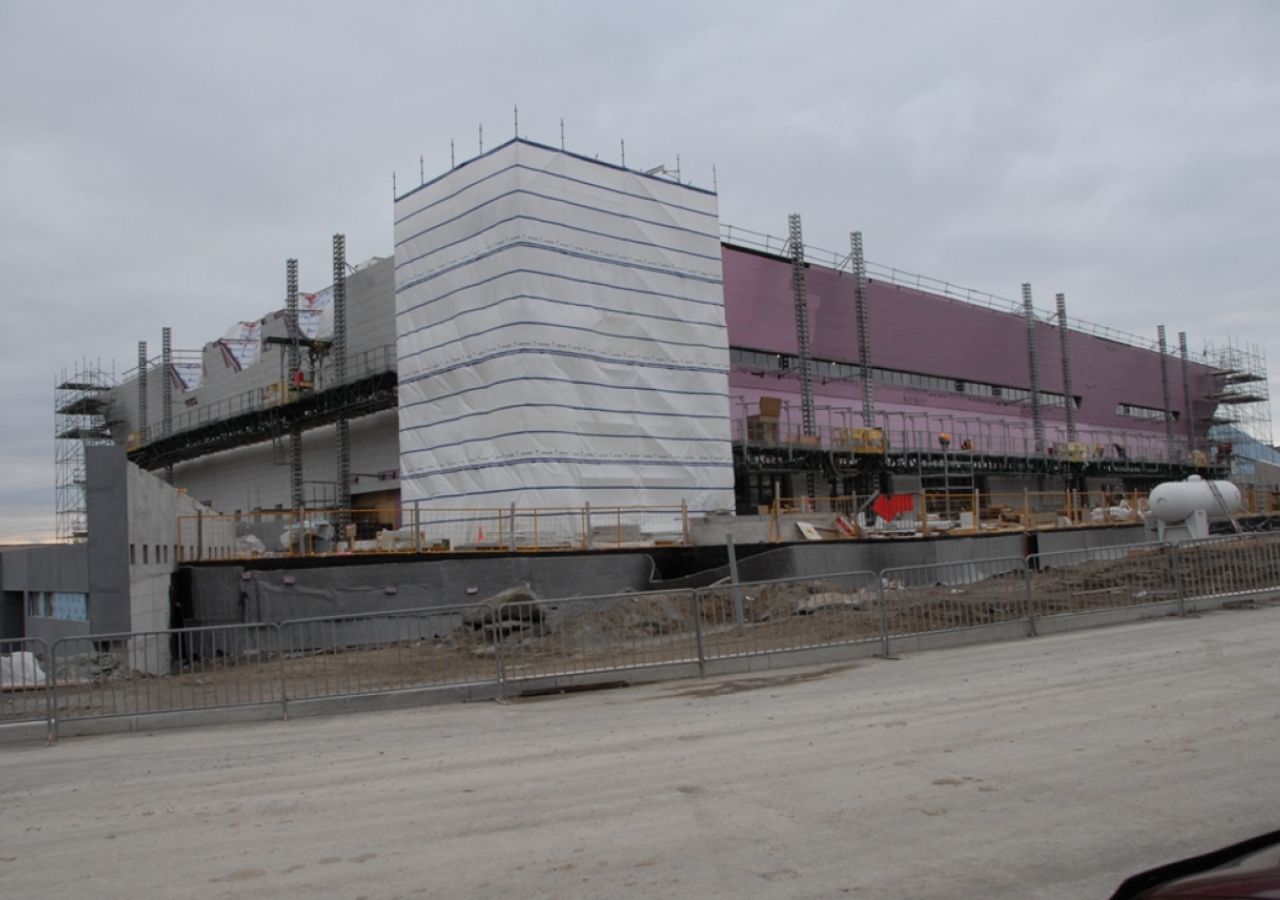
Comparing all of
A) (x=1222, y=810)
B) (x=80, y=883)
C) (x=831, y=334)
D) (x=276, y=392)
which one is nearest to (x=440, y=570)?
(x=80, y=883)

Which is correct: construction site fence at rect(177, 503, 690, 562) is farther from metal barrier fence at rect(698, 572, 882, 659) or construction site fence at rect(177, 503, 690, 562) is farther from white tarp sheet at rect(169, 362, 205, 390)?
white tarp sheet at rect(169, 362, 205, 390)

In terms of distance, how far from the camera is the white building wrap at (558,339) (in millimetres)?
29531

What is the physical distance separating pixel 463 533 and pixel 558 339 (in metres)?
6.78

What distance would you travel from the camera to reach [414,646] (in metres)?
13.5

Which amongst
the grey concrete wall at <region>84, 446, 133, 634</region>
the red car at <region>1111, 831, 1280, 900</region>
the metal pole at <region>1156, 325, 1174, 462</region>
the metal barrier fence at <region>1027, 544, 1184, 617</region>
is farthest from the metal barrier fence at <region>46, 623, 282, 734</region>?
the metal pole at <region>1156, 325, 1174, 462</region>

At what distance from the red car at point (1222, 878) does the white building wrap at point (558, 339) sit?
26.2 metres

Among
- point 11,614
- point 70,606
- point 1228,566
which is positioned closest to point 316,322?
point 11,614

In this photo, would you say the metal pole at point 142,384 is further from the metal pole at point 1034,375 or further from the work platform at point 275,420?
the metal pole at point 1034,375

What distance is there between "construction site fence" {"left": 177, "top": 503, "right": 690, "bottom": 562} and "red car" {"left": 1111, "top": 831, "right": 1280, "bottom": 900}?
19752 millimetres

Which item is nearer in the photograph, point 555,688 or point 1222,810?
point 1222,810

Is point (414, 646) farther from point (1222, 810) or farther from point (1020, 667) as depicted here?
point (1222, 810)

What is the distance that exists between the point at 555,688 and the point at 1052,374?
204ft

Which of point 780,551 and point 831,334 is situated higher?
point 831,334

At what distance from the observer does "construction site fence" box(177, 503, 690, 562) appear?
22656 mm
